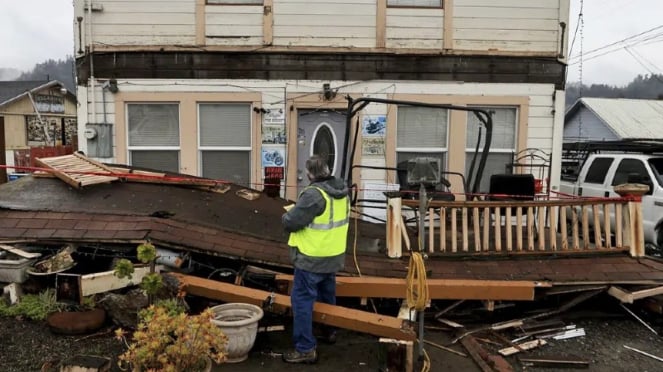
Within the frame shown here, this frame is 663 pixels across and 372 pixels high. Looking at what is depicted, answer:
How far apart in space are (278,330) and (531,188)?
4575 millimetres

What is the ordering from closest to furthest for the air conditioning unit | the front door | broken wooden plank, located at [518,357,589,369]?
broken wooden plank, located at [518,357,589,369]
the air conditioning unit
the front door

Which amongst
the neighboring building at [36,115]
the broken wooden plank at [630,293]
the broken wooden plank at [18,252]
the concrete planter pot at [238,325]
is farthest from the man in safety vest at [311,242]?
the neighboring building at [36,115]

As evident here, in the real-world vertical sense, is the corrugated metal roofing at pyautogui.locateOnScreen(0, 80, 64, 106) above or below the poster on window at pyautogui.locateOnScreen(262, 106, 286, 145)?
above

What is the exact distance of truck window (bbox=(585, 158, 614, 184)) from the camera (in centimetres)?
1025

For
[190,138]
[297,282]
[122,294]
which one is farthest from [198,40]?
[297,282]

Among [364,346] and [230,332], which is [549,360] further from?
[230,332]

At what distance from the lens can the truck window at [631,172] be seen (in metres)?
9.03

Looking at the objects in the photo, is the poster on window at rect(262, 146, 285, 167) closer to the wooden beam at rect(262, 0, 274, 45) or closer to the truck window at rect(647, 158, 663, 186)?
the wooden beam at rect(262, 0, 274, 45)

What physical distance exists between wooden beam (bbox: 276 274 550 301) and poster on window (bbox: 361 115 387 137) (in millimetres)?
4172

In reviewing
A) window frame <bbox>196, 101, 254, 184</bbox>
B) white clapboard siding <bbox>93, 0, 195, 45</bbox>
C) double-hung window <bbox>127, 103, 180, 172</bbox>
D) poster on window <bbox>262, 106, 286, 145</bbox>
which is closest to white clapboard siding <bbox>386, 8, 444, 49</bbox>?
poster on window <bbox>262, 106, 286, 145</bbox>

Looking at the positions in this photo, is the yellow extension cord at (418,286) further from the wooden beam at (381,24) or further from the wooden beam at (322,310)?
the wooden beam at (381,24)

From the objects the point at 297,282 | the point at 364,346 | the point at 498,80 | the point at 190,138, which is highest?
the point at 498,80

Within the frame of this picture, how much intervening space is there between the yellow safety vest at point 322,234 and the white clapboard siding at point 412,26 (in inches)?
203

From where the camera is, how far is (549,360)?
4.47 metres
